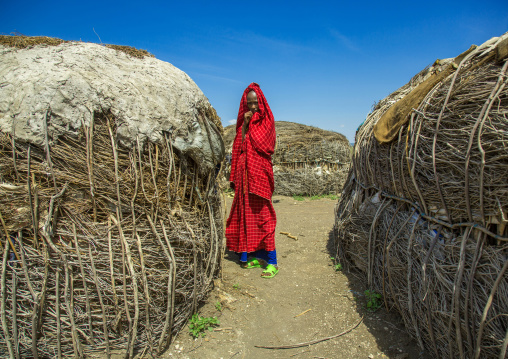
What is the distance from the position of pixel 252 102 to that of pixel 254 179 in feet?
2.97

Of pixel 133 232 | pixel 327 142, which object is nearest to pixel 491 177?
pixel 133 232

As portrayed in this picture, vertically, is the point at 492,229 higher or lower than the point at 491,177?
lower

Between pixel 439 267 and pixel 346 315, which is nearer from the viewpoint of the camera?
pixel 439 267

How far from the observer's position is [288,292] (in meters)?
3.10

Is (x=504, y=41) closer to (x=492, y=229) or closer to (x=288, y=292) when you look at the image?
(x=492, y=229)

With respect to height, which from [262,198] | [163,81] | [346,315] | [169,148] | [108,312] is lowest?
[346,315]

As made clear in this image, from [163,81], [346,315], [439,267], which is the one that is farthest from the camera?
[346,315]

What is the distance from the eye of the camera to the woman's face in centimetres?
337

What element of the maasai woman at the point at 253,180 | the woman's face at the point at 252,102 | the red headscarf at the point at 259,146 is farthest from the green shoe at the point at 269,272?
the woman's face at the point at 252,102

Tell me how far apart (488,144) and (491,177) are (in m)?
0.19

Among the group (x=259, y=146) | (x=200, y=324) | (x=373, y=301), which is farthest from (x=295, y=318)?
(x=259, y=146)

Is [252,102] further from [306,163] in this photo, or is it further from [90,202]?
[306,163]

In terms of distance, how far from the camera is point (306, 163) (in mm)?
10258

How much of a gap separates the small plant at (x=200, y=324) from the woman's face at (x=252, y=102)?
7.36 feet
